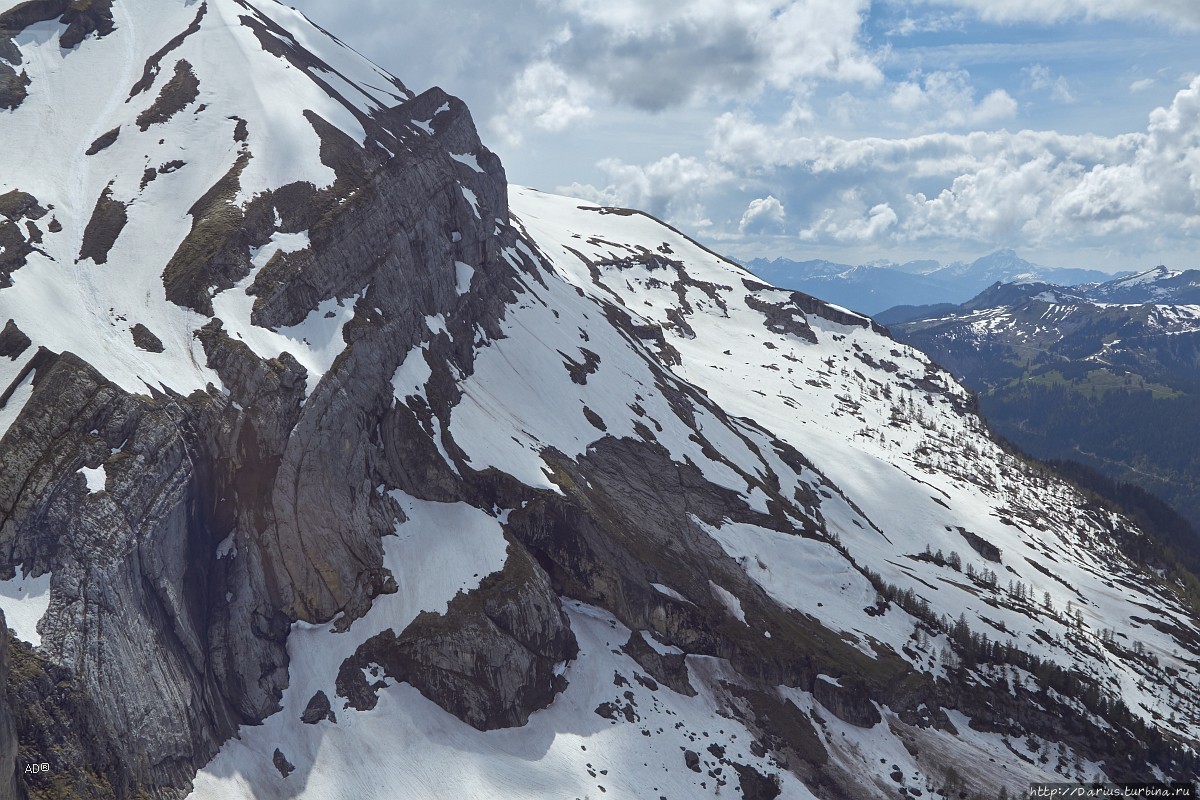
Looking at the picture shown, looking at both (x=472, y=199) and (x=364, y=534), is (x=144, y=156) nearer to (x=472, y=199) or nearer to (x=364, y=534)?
(x=472, y=199)

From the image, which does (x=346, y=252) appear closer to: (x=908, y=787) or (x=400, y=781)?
(x=400, y=781)

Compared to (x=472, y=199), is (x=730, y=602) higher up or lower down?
lower down

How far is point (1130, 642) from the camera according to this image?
152 m

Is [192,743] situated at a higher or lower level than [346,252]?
lower

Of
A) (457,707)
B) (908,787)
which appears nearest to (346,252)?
(457,707)

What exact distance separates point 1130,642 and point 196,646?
17134cm

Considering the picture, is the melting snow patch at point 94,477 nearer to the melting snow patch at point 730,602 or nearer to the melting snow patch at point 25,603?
the melting snow patch at point 25,603

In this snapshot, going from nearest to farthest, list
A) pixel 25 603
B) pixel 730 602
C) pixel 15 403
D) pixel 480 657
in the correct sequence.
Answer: pixel 25 603 < pixel 15 403 < pixel 480 657 < pixel 730 602

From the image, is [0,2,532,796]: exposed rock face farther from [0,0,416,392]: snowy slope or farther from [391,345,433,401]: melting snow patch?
[0,0,416,392]: snowy slope

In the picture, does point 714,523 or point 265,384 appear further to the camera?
point 714,523

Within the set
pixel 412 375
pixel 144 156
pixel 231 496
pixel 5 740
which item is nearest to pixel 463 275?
pixel 412 375

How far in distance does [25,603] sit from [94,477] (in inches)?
413

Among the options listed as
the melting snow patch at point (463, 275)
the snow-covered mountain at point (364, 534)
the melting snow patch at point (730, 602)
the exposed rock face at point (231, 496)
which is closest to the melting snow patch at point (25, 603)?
the snow-covered mountain at point (364, 534)

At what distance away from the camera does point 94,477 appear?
194 feet
